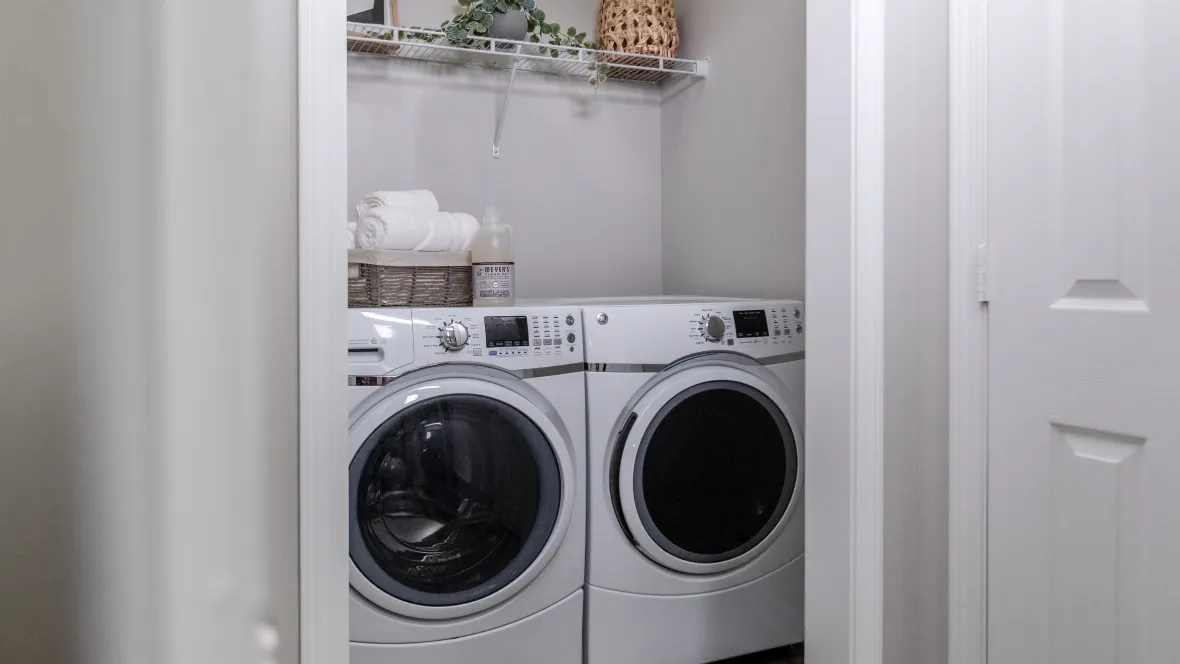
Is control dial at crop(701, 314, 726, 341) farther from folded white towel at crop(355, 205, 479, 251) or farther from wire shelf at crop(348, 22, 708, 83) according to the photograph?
wire shelf at crop(348, 22, 708, 83)

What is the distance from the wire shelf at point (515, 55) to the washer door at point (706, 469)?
3.74 ft

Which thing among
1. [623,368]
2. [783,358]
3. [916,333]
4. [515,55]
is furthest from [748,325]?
[515,55]

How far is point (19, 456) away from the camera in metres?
0.08

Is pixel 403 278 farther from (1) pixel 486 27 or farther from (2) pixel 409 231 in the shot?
(1) pixel 486 27

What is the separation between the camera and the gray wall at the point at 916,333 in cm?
133

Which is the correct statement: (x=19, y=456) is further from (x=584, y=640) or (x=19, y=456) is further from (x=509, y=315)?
(x=584, y=640)

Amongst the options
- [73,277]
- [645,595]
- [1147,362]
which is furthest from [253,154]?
[645,595]

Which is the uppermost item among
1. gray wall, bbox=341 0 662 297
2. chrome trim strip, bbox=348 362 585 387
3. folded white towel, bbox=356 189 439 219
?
gray wall, bbox=341 0 662 297

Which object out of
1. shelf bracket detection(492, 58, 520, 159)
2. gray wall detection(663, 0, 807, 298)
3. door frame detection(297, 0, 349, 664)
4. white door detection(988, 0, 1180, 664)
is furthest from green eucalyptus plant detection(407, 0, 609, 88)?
white door detection(988, 0, 1180, 664)

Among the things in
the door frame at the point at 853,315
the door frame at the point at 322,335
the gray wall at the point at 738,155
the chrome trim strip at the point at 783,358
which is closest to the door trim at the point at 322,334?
the door frame at the point at 322,335

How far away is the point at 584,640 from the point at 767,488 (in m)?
0.54

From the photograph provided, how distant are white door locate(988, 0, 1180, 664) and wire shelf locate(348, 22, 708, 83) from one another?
4.30ft

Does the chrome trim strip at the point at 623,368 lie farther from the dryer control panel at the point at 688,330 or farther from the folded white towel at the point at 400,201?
the folded white towel at the point at 400,201

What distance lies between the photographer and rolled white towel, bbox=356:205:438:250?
1586 mm
